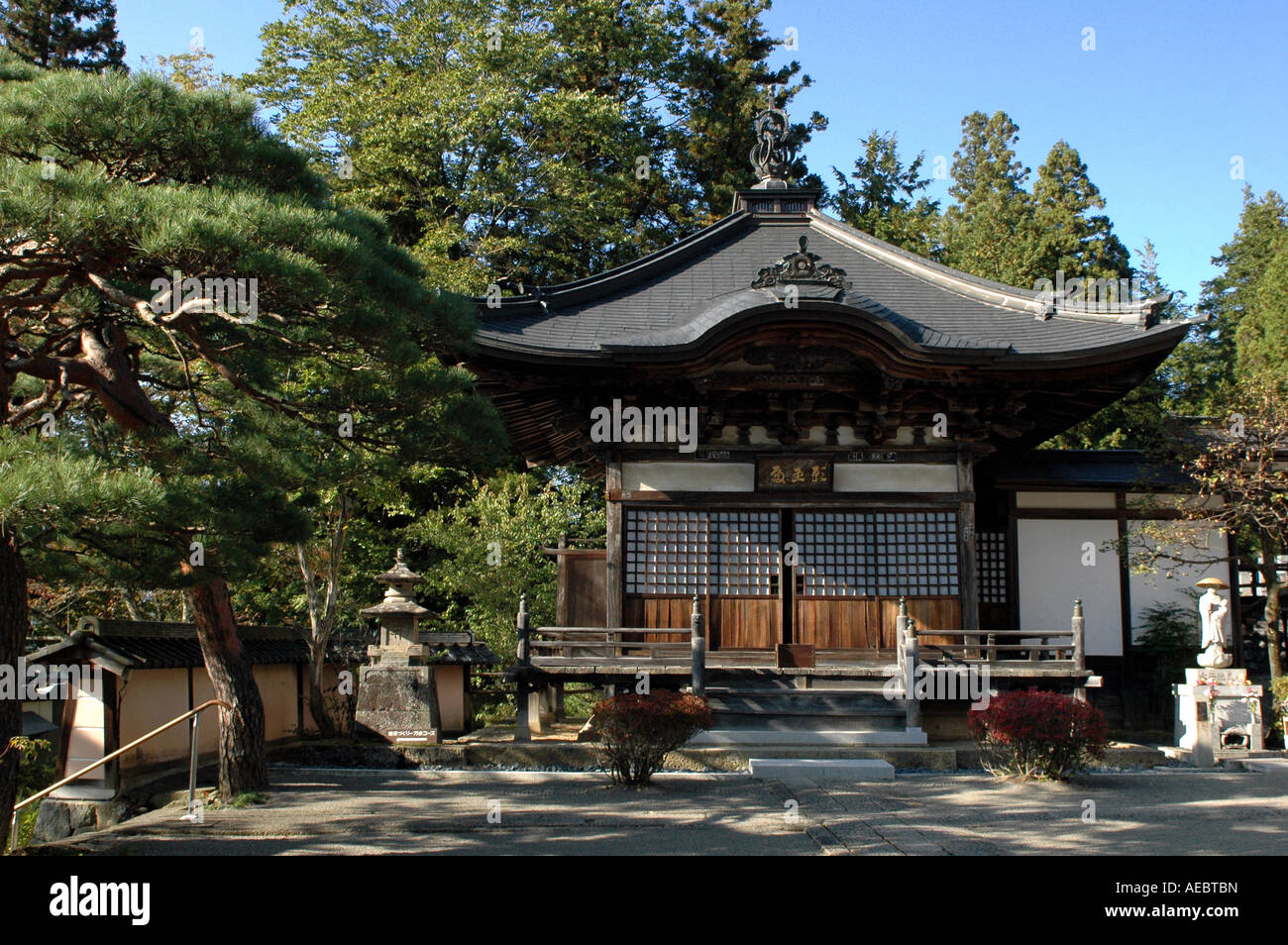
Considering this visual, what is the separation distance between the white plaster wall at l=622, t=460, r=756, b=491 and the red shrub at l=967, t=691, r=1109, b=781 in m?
4.83

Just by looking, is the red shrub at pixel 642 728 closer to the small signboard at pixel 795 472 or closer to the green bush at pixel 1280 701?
the small signboard at pixel 795 472

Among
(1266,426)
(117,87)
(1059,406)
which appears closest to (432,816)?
(117,87)

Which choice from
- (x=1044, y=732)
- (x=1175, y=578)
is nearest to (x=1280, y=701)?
(x=1175, y=578)

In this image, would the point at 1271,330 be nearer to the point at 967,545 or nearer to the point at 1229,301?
the point at 1229,301

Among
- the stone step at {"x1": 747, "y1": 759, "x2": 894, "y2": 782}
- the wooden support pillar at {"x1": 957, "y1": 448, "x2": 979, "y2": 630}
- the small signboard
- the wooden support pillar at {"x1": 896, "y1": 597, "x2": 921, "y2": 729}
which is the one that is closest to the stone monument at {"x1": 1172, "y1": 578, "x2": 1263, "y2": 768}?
the wooden support pillar at {"x1": 957, "y1": 448, "x2": 979, "y2": 630}

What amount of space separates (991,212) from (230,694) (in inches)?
1097

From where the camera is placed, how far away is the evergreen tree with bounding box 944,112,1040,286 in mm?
26953

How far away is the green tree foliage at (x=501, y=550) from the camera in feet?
60.7

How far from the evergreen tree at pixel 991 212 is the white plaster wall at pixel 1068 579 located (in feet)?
40.0

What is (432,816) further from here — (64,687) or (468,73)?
(468,73)

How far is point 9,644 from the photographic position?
258 inches

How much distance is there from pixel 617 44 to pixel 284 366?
74.9 ft

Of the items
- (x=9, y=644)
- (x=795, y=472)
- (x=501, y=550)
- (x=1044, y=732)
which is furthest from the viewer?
(x=501, y=550)

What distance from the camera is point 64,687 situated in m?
10.4
